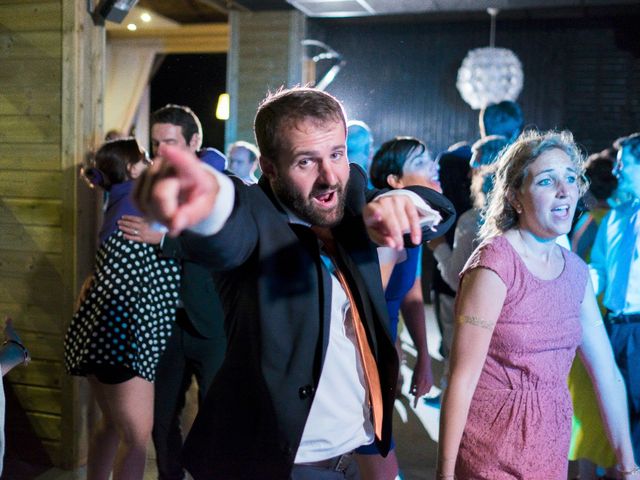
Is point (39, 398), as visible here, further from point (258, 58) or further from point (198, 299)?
point (258, 58)

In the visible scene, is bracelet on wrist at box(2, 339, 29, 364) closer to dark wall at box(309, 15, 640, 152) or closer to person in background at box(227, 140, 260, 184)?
person in background at box(227, 140, 260, 184)

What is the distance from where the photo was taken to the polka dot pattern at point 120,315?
239 centimetres

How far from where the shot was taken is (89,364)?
2.39m

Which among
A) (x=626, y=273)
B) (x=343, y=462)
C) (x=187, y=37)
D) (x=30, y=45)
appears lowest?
(x=343, y=462)

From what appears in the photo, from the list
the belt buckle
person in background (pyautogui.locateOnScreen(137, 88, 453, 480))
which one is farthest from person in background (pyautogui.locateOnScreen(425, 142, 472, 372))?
person in background (pyautogui.locateOnScreen(137, 88, 453, 480))

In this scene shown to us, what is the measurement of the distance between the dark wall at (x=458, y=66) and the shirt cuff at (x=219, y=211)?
7116 mm

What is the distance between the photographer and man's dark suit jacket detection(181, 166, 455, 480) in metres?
1.36

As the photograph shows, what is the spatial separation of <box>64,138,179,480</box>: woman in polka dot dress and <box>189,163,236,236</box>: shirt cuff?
122cm

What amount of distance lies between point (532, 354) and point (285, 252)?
78 cm

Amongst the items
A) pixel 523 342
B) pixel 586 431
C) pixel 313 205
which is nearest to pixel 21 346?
pixel 313 205

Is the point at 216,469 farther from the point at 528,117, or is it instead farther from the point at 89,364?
the point at 528,117

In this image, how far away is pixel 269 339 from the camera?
1.36 m

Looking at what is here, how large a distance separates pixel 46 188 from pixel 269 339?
2.24 m

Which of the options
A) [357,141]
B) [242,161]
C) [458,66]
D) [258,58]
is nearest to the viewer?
[357,141]
